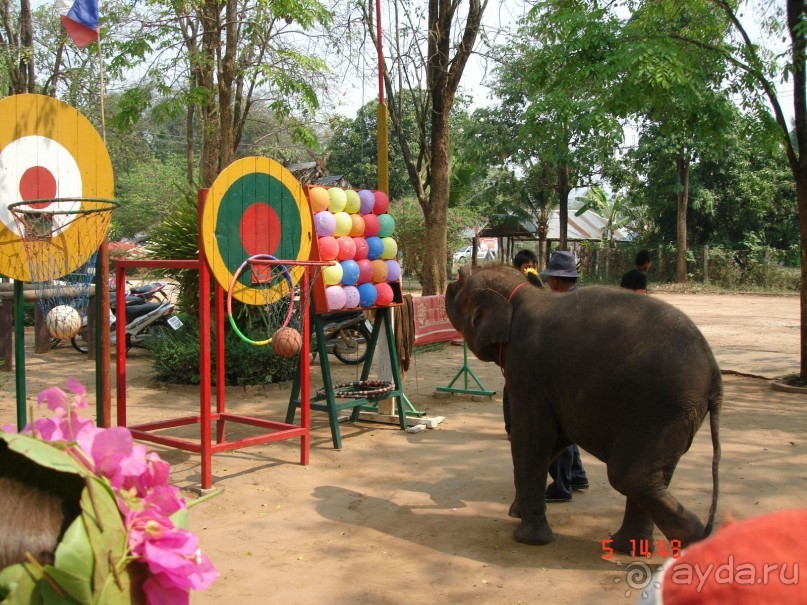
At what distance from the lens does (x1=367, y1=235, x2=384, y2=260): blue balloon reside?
283 inches

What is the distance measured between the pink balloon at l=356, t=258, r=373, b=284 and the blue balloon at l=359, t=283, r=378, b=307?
1.9 inches

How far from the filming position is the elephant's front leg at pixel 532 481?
4582 mm

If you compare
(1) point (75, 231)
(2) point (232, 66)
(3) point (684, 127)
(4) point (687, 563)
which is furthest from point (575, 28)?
(4) point (687, 563)

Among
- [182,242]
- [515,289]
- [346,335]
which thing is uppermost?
[182,242]

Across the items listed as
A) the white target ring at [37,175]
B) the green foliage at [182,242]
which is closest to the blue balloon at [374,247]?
the white target ring at [37,175]

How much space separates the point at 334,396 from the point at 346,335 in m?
4.58

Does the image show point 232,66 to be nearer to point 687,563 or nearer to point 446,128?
point 446,128

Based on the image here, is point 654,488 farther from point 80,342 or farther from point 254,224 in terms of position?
point 80,342

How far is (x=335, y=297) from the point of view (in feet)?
21.7

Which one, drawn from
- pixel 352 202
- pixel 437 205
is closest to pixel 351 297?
pixel 352 202

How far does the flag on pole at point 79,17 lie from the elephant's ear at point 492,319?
364 centimetres

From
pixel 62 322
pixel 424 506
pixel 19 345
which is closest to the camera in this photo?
pixel 62 322

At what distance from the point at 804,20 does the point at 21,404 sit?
349 inches

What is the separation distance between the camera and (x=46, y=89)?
16.7 m
